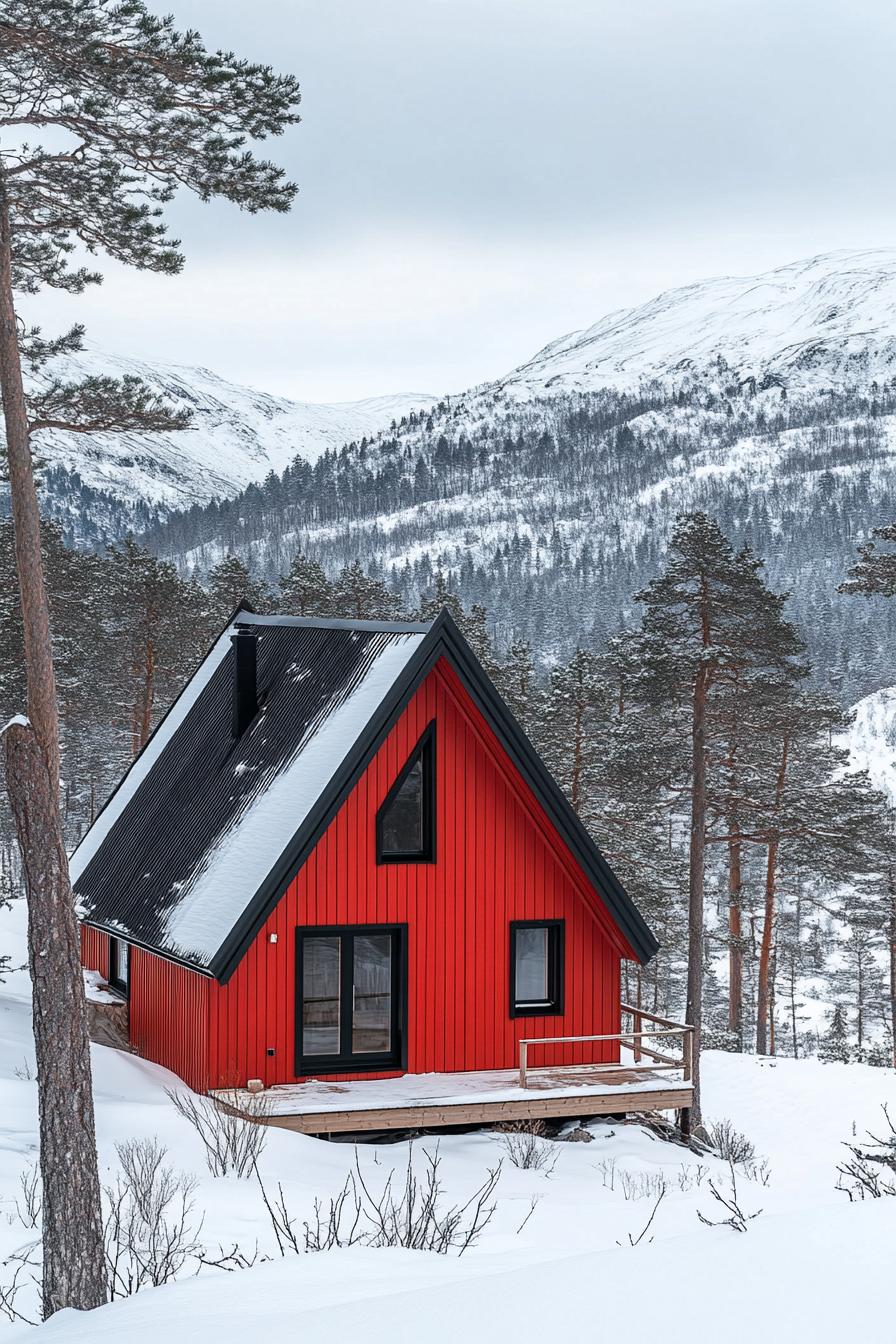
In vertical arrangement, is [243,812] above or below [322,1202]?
above

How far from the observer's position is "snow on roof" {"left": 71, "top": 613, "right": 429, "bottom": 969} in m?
14.5

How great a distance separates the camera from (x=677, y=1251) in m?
5.00

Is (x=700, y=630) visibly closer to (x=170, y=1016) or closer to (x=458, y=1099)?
(x=458, y=1099)

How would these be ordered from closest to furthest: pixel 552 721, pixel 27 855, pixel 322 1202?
pixel 27 855
pixel 322 1202
pixel 552 721

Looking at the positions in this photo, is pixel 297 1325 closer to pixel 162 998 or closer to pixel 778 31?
pixel 162 998

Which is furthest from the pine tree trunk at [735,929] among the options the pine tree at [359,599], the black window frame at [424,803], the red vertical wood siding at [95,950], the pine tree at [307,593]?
the black window frame at [424,803]

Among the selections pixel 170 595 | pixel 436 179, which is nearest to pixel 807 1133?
pixel 436 179

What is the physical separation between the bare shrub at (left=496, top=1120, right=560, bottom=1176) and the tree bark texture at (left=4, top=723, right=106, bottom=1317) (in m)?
6.54

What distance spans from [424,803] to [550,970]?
2.64 meters

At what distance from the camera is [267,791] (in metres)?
15.4

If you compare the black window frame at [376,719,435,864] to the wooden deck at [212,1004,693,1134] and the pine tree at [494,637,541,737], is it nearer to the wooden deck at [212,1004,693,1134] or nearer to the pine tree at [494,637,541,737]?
the wooden deck at [212,1004,693,1134]

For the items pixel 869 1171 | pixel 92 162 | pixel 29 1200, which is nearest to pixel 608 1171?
pixel 869 1171

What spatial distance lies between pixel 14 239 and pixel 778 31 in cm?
1363

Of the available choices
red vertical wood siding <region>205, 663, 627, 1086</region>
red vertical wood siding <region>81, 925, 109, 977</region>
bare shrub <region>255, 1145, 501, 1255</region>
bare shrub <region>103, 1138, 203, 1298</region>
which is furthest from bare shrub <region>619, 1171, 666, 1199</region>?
red vertical wood siding <region>81, 925, 109, 977</region>
